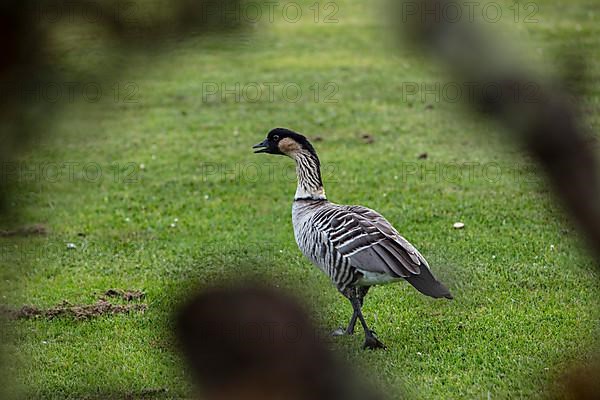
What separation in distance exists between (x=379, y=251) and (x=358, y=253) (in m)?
0.14

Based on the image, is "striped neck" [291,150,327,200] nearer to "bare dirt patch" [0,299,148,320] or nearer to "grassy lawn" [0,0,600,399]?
"grassy lawn" [0,0,600,399]

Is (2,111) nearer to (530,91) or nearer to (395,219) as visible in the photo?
(530,91)

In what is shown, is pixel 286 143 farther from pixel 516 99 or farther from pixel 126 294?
pixel 516 99

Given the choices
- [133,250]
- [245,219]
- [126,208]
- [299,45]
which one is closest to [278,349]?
[133,250]

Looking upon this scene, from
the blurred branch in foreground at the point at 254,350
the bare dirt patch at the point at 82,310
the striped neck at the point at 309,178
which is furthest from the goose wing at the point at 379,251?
the blurred branch in foreground at the point at 254,350

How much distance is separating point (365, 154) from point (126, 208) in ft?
11.2

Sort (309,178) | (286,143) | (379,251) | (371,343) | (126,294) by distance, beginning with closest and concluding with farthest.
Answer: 1. (379,251)
2. (371,343)
3. (309,178)
4. (286,143)
5. (126,294)

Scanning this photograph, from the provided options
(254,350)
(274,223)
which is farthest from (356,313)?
(254,350)

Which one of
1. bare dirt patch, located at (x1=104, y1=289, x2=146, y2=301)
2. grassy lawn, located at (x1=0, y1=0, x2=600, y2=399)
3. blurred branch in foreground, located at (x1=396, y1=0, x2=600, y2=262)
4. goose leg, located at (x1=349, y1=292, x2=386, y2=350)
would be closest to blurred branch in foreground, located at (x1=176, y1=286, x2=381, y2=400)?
grassy lawn, located at (x1=0, y1=0, x2=600, y2=399)

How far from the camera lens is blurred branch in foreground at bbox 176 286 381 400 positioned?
0.77m

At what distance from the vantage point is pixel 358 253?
5.89 meters

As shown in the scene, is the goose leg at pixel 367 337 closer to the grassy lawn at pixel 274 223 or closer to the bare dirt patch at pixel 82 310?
the grassy lawn at pixel 274 223

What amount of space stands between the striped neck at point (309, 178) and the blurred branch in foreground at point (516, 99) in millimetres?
6142

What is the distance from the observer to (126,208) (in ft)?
32.6
